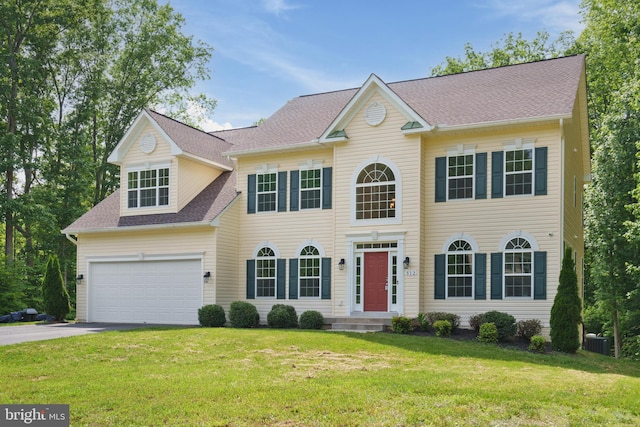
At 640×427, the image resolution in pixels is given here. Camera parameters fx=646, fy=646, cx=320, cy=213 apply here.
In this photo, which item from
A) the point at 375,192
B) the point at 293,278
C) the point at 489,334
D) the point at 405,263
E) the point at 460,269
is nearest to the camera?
the point at 489,334

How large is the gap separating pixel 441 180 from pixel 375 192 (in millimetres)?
2149

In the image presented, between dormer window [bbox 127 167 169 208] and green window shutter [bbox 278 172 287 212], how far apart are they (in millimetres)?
4344

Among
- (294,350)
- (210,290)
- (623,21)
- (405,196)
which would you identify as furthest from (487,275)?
(623,21)

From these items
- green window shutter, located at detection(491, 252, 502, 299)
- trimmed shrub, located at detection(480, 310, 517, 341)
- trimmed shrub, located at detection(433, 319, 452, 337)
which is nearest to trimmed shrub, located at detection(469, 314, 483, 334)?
trimmed shrub, located at detection(480, 310, 517, 341)


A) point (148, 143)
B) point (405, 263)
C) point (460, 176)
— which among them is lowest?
point (405, 263)

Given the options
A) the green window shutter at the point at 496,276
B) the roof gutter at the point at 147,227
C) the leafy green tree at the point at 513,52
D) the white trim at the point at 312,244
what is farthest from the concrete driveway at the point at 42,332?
the leafy green tree at the point at 513,52

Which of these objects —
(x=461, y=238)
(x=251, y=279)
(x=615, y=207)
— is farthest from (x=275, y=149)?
(x=615, y=207)

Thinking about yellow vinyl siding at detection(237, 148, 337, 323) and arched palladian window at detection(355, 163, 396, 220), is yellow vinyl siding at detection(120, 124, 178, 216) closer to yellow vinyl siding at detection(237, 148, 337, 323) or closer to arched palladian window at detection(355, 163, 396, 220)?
yellow vinyl siding at detection(237, 148, 337, 323)

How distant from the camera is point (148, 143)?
24.5m

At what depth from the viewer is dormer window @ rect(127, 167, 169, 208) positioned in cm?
2423

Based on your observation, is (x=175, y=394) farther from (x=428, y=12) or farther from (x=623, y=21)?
(x=623, y=21)

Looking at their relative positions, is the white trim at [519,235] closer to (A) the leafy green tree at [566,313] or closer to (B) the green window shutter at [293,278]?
(A) the leafy green tree at [566,313]

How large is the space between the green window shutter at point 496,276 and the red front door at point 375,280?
3355mm

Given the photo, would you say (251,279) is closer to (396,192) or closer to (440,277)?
(396,192)
